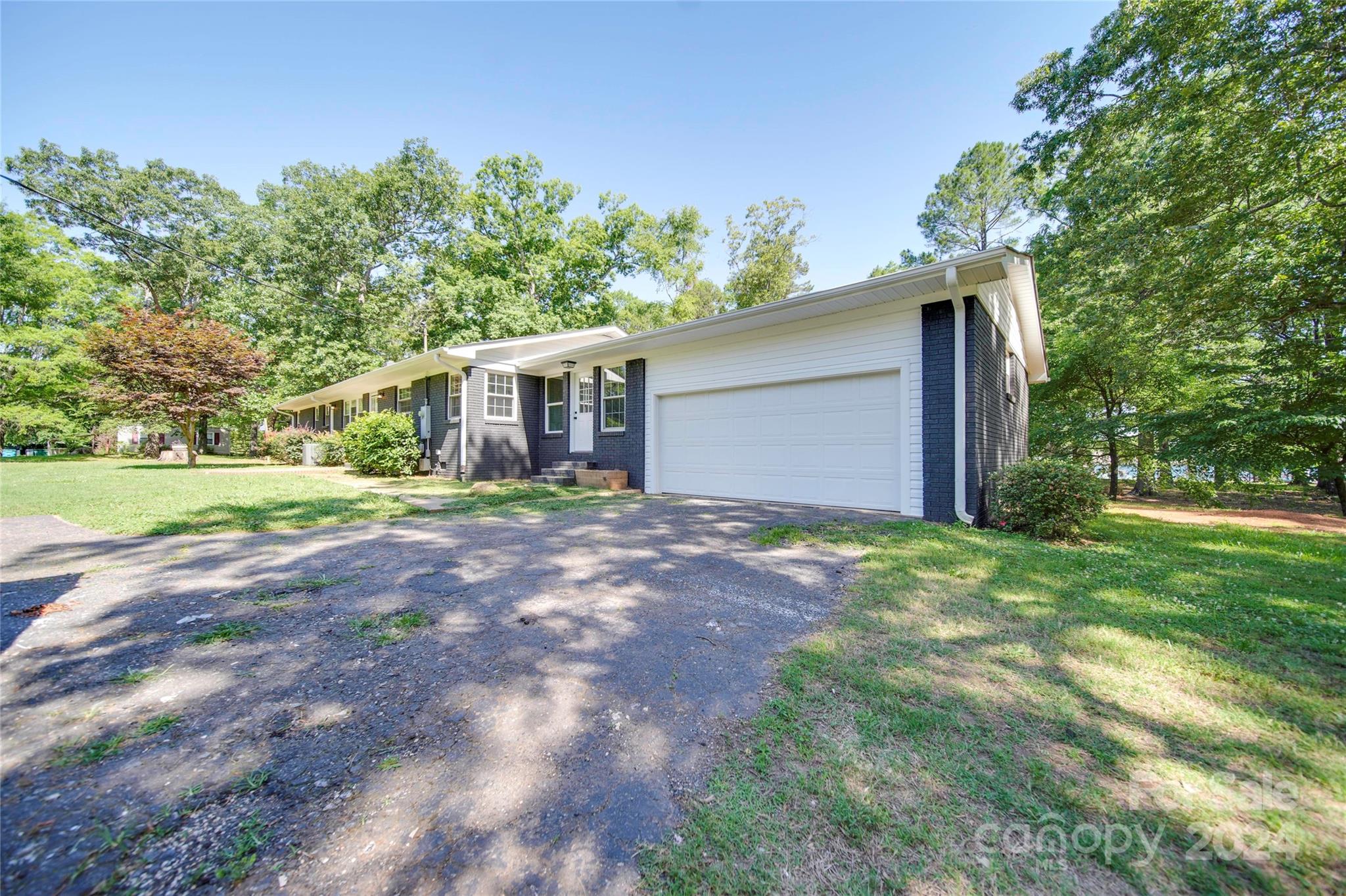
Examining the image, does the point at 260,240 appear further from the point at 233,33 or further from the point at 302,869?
the point at 302,869

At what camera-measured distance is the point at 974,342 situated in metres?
5.92

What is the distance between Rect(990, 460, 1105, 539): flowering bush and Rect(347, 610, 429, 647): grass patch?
620 cm

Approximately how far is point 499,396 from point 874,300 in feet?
30.4

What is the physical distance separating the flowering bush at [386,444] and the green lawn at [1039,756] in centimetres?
1268

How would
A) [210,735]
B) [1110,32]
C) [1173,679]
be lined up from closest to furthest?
[210,735] → [1173,679] → [1110,32]

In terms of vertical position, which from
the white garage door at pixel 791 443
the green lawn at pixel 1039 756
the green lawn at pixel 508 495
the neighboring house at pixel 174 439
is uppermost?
the neighboring house at pixel 174 439

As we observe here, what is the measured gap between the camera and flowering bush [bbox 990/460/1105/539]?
5371 mm

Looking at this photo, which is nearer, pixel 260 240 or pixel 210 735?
pixel 210 735

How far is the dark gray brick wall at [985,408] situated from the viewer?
5.88 metres

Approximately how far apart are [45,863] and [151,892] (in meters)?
0.32

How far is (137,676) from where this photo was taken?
2.05m

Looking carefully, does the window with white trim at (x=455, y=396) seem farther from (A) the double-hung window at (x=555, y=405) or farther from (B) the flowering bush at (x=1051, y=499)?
(B) the flowering bush at (x=1051, y=499)

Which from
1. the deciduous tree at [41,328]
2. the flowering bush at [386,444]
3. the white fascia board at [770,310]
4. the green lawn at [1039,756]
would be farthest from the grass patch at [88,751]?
the deciduous tree at [41,328]

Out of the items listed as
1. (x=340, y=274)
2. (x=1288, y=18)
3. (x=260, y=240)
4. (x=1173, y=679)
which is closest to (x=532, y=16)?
(x=1288, y=18)
